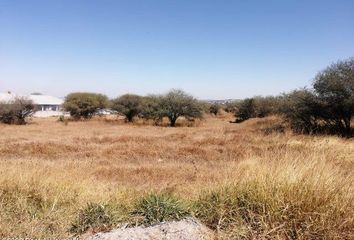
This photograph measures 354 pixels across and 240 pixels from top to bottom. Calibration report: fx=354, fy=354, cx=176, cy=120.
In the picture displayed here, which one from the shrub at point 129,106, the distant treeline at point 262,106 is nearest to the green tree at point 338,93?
the distant treeline at point 262,106

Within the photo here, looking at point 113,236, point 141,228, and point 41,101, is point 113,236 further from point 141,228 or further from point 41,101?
point 41,101

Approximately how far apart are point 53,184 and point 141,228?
2464mm

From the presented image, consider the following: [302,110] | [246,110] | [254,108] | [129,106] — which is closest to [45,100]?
[129,106]

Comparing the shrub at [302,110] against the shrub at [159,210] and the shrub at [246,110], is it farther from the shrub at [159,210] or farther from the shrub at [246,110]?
the shrub at [246,110]

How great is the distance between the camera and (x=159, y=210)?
453 centimetres

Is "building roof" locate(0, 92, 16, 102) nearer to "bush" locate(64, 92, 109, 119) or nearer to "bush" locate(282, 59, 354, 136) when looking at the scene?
"bush" locate(64, 92, 109, 119)

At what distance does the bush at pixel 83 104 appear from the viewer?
51.9 meters

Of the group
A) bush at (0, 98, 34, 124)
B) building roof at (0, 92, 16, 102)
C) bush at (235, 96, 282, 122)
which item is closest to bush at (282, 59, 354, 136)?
bush at (235, 96, 282, 122)

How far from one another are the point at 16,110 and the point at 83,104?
10464 millimetres

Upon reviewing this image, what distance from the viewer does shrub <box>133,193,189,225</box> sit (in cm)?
442

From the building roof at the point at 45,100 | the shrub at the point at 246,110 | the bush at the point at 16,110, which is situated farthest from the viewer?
the building roof at the point at 45,100

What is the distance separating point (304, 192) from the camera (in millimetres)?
4062

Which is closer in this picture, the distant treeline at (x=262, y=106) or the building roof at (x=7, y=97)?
the distant treeline at (x=262, y=106)

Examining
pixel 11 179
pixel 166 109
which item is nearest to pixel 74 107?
pixel 166 109
